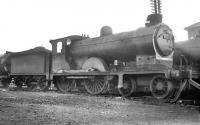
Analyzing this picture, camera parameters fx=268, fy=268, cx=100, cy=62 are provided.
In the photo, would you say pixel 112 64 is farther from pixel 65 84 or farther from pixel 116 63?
pixel 65 84

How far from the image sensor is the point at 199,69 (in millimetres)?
10938

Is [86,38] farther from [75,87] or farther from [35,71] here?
[35,71]

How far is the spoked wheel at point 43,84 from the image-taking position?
15.2 m

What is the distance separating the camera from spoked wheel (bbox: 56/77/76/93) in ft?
→ 45.2

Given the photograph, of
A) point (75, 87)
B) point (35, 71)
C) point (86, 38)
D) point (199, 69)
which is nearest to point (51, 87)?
point (35, 71)

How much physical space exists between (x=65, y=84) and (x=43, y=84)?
2.12 m

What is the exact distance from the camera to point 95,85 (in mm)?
12445

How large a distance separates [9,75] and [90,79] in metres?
8.08

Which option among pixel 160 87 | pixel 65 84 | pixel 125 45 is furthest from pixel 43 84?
pixel 160 87

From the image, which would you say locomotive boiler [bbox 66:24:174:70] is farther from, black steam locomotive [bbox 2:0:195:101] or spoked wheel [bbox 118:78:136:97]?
spoked wheel [bbox 118:78:136:97]

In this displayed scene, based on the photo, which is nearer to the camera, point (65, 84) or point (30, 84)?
point (65, 84)

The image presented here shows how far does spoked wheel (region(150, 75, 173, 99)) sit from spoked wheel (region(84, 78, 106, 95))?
8.62ft

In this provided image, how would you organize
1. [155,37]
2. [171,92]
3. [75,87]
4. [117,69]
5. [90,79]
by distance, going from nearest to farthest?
[171,92]
[155,37]
[117,69]
[90,79]
[75,87]

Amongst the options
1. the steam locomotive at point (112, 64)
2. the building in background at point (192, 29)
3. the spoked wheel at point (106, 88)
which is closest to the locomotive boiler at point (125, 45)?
the steam locomotive at point (112, 64)
